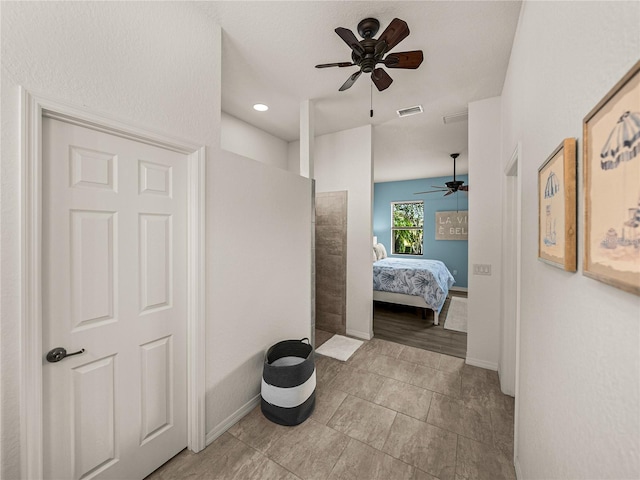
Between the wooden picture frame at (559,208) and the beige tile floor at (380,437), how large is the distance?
1.44 m

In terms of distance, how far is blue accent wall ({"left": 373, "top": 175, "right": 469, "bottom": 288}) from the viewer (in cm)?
655

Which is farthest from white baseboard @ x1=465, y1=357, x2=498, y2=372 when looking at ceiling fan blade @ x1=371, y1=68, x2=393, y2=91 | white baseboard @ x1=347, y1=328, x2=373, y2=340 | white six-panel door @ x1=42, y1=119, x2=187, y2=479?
ceiling fan blade @ x1=371, y1=68, x2=393, y2=91

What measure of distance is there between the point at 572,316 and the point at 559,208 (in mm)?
361

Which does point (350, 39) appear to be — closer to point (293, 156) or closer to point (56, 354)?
point (56, 354)

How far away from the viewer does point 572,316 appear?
0.85 metres

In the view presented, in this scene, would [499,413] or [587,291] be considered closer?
[587,291]

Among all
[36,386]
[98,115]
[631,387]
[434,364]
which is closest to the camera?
[631,387]

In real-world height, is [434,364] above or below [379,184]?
below

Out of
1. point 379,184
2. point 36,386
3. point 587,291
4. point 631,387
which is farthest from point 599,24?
point 379,184

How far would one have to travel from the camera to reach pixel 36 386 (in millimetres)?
1090

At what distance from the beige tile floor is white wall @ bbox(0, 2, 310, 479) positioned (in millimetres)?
311

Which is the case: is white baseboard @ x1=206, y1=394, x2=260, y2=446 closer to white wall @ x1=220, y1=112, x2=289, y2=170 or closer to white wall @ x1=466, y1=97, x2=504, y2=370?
white wall @ x1=466, y1=97, x2=504, y2=370

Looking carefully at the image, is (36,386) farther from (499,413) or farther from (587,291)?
(499,413)

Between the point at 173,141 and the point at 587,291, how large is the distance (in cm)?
195
